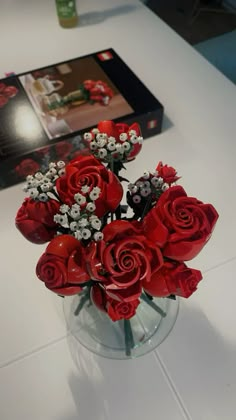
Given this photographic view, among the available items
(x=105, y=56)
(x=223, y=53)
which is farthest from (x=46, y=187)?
(x=223, y=53)

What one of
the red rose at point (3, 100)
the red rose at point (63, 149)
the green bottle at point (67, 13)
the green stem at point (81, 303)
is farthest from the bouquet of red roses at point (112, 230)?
the green bottle at point (67, 13)

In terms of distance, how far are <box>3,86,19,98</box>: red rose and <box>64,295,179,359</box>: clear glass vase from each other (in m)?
0.49

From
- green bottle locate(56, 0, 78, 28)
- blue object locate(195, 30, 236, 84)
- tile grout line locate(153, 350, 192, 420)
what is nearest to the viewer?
tile grout line locate(153, 350, 192, 420)

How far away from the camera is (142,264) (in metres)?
0.34

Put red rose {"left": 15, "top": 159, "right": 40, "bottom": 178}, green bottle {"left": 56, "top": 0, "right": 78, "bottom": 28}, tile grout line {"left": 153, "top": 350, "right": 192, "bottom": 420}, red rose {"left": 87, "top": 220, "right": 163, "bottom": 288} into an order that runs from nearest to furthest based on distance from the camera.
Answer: red rose {"left": 87, "top": 220, "right": 163, "bottom": 288}
tile grout line {"left": 153, "top": 350, "right": 192, "bottom": 420}
red rose {"left": 15, "top": 159, "right": 40, "bottom": 178}
green bottle {"left": 56, "top": 0, "right": 78, "bottom": 28}

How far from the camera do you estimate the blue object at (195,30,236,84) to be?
1284 mm

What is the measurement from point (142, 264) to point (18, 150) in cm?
48

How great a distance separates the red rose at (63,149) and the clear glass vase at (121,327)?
30 cm

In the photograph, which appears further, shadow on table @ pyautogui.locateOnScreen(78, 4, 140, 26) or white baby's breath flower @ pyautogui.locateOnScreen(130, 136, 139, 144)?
shadow on table @ pyautogui.locateOnScreen(78, 4, 140, 26)

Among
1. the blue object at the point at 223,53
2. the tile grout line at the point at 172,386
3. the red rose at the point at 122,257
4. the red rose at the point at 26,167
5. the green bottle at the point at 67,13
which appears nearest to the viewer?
the red rose at the point at 122,257

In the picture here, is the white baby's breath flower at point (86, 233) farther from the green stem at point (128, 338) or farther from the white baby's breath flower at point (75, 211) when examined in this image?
the green stem at point (128, 338)

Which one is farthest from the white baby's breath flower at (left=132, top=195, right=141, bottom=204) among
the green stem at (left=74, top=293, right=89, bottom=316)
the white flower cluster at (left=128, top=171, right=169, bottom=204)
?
the green stem at (left=74, top=293, right=89, bottom=316)

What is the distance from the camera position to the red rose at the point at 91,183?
365 millimetres

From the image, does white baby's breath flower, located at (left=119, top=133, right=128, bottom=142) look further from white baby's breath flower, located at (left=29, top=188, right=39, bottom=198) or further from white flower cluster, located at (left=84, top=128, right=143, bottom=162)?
white baby's breath flower, located at (left=29, top=188, right=39, bottom=198)
